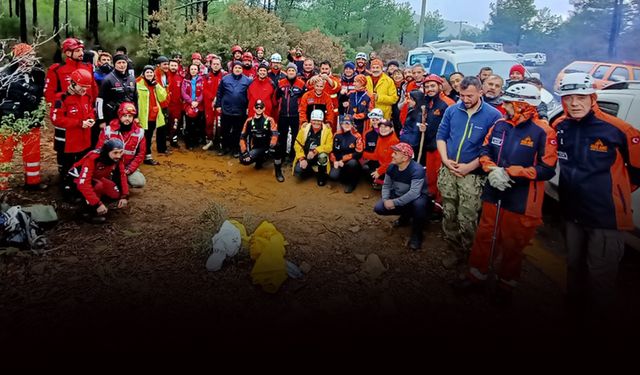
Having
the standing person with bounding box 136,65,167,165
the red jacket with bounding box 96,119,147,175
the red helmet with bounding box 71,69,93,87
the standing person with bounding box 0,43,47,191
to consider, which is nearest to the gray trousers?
the red jacket with bounding box 96,119,147,175

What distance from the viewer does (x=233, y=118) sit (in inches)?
323

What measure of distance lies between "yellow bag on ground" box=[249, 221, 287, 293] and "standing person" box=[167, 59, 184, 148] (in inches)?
201

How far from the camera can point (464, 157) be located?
442cm

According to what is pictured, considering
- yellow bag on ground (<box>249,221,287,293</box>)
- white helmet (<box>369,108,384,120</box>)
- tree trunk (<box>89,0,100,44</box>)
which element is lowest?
yellow bag on ground (<box>249,221,287,293</box>)

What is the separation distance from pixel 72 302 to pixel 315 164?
13.9ft

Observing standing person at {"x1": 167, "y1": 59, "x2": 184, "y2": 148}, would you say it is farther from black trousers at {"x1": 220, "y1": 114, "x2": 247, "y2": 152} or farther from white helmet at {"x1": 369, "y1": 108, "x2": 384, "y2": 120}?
white helmet at {"x1": 369, "y1": 108, "x2": 384, "y2": 120}

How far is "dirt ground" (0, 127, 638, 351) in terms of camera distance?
11.1ft

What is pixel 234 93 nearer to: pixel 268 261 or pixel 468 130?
pixel 268 261

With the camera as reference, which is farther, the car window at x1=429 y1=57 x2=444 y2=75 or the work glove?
the car window at x1=429 y1=57 x2=444 y2=75

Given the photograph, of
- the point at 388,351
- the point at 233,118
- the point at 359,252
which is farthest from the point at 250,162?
the point at 388,351

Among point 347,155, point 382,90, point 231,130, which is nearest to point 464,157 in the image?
point 347,155

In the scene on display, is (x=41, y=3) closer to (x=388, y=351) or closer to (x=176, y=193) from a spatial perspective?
(x=176, y=193)

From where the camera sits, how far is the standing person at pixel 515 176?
3.62m

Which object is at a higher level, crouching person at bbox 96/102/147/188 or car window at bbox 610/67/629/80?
car window at bbox 610/67/629/80
